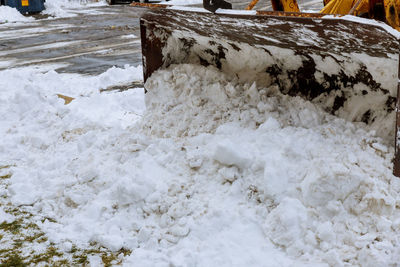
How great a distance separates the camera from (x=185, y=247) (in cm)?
250

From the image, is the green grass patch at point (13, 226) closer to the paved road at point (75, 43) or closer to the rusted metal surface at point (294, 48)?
the rusted metal surface at point (294, 48)

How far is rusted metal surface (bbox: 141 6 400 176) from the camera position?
248 centimetres

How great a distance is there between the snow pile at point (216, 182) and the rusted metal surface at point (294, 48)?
0.44 ft

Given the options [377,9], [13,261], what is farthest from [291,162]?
[13,261]

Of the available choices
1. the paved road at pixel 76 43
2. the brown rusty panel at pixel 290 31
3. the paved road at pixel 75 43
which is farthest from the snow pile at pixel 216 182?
the paved road at pixel 75 43

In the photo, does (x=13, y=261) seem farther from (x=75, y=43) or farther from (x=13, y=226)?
(x=75, y=43)

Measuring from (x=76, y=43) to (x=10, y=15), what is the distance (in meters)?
6.16

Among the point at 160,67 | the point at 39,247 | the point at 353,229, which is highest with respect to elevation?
the point at 160,67

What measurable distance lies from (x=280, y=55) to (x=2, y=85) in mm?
3550

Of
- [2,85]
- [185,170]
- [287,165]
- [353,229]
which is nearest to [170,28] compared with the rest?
[185,170]

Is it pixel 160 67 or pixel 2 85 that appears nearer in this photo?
pixel 160 67

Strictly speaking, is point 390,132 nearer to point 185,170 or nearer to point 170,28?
point 185,170

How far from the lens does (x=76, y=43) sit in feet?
32.3

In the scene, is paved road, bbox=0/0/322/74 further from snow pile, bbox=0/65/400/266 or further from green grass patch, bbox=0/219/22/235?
green grass patch, bbox=0/219/22/235
